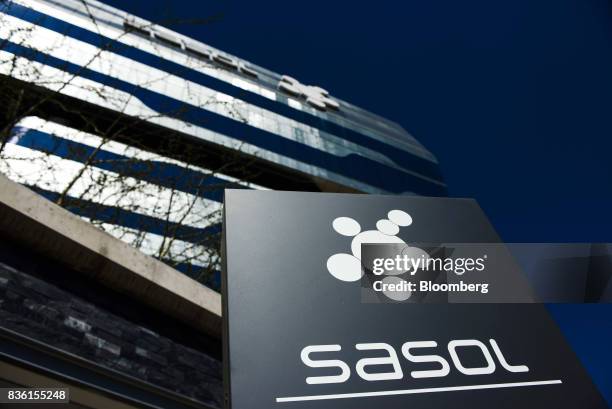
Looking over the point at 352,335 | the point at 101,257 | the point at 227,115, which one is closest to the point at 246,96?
the point at 227,115

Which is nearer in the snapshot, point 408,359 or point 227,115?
point 408,359

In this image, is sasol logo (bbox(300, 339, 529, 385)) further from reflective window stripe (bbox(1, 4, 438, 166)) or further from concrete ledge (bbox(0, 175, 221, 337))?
reflective window stripe (bbox(1, 4, 438, 166))

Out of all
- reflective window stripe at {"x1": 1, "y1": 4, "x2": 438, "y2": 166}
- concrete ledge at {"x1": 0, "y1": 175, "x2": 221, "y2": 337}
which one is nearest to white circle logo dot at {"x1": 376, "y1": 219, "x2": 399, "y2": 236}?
concrete ledge at {"x1": 0, "y1": 175, "x2": 221, "y2": 337}

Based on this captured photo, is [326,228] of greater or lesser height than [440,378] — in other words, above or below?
above

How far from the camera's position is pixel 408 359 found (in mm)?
1510

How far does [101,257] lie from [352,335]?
229 centimetres

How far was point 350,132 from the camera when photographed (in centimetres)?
3406

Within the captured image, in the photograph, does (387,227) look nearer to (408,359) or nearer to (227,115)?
(408,359)

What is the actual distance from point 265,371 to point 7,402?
200 cm

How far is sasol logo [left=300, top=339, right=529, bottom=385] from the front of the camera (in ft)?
4.72

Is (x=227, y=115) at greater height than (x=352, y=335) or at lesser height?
greater

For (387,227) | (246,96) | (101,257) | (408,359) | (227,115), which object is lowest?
(408,359)

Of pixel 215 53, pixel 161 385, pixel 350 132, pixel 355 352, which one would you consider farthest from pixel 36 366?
pixel 350 132

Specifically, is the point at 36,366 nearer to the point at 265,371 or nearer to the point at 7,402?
the point at 7,402
